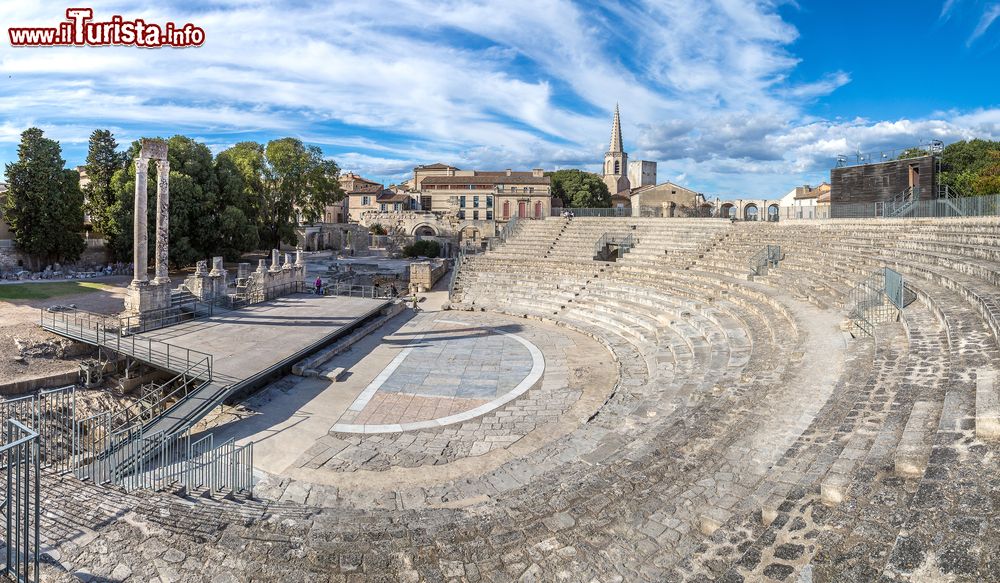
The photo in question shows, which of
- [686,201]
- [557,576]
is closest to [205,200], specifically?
[557,576]

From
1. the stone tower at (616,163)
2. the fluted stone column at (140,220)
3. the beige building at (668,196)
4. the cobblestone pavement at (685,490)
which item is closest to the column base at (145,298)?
the fluted stone column at (140,220)

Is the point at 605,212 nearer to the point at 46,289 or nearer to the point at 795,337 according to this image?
the point at 795,337

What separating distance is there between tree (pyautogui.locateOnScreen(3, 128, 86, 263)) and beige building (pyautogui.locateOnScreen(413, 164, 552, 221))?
44.3 m

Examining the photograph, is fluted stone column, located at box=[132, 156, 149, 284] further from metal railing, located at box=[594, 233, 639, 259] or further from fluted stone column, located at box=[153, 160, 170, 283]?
metal railing, located at box=[594, 233, 639, 259]

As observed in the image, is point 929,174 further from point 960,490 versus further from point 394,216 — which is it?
point 394,216

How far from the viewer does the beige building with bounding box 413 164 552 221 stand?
71.2 metres

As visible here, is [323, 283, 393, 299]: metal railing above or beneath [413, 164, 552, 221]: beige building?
beneath

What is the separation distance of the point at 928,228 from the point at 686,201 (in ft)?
150

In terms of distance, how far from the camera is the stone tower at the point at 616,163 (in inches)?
4269

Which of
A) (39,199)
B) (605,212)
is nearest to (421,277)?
(605,212)

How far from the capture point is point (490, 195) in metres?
73.9

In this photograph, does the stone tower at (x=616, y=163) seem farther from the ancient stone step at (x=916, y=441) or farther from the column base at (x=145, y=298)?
the ancient stone step at (x=916, y=441)

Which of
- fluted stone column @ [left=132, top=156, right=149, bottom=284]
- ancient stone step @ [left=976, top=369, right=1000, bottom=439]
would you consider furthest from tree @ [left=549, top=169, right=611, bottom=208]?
ancient stone step @ [left=976, top=369, right=1000, bottom=439]

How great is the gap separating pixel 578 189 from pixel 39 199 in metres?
59.9
